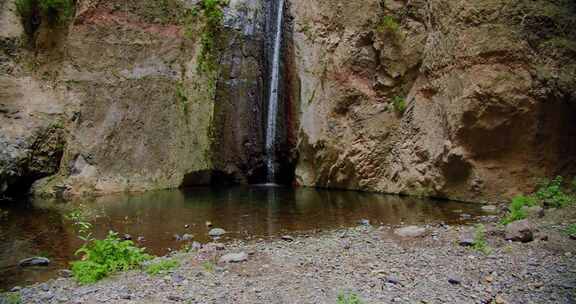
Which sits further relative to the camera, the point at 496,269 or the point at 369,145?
the point at 369,145

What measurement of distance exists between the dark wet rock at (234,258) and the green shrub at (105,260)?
106cm

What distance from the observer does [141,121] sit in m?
14.5

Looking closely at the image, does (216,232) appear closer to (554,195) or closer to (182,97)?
(554,195)

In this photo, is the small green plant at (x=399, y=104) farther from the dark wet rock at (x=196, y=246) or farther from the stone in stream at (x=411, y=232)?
the dark wet rock at (x=196, y=246)

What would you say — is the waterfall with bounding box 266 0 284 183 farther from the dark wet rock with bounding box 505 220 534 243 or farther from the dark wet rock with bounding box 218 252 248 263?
the dark wet rock with bounding box 505 220 534 243

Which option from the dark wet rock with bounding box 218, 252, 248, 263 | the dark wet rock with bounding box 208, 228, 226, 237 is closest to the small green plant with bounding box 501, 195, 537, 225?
the dark wet rock with bounding box 218, 252, 248, 263

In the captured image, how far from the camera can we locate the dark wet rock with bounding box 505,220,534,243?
6293 mm

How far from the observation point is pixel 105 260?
5.65 m

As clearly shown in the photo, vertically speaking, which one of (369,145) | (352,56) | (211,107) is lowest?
(369,145)

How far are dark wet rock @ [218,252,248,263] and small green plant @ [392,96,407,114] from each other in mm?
8174

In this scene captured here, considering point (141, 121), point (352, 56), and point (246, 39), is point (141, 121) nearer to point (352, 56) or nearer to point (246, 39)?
point (246, 39)

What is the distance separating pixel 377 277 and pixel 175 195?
9.24m

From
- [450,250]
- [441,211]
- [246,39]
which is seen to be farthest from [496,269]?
[246,39]

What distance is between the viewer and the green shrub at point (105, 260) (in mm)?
5402
